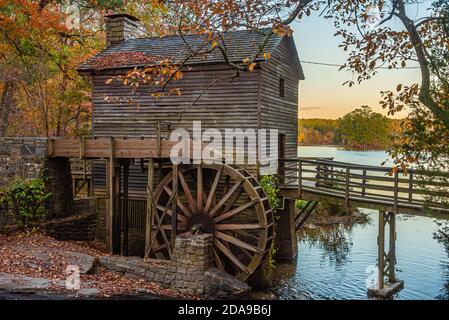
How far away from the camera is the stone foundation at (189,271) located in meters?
10.9

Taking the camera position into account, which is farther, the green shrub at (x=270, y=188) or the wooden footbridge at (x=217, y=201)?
the green shrub at (x=270, y=188)

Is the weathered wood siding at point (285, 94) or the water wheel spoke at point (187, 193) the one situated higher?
the weathered wood siding at point (285, 94)

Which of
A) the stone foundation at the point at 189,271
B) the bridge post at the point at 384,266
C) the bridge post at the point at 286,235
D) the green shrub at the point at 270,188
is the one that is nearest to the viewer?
the stone foundation at the point at 189,271

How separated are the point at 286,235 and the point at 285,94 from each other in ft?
16.2

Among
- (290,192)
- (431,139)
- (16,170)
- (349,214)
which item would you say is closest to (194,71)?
(290,192)

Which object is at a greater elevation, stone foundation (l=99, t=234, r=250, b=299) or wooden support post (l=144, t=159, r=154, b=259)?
wooden support post (l=144, t=159, r=154, b=259)

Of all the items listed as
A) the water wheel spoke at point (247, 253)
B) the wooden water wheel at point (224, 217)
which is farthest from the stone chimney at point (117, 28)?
the water wheel spoke at point (247, 253)

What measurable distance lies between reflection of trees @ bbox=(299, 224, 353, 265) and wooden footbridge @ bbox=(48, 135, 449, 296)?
3.71 meters

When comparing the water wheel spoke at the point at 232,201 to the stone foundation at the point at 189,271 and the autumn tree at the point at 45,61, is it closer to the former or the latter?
the stone foundation at the point at 189,271

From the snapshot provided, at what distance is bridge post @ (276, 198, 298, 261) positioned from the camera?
15641 mm

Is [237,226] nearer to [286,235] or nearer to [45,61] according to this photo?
[286,235]

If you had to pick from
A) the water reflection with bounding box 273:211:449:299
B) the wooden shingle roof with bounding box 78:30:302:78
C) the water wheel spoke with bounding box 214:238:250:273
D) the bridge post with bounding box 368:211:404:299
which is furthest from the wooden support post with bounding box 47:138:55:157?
the bridge post with bounding box 368:211:404:299

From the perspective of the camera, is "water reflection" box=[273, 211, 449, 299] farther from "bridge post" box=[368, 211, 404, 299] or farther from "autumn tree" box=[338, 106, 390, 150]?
"autumn tree" box=[338, 106, 390, 150]

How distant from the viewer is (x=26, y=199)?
13359 mm
